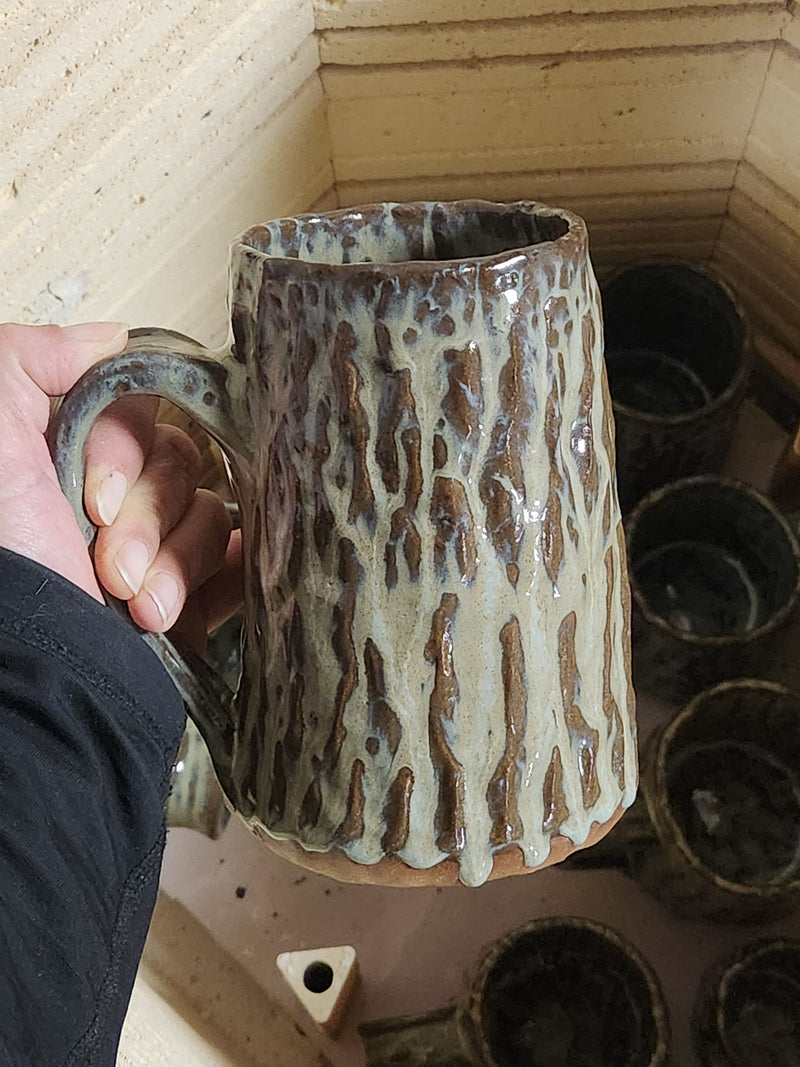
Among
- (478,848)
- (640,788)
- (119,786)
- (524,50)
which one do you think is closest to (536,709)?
(478,848)

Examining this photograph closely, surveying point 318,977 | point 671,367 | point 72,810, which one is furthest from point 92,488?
point 671,367

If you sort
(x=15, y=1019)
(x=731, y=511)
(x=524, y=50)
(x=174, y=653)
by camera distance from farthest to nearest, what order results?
(x=731, y=511) < (x=524, y=50) < (x=174, y=653) < (x=15, y=1019)

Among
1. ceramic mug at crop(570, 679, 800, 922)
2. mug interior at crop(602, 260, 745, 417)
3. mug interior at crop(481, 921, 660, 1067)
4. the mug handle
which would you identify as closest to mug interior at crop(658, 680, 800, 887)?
ceramic mug at crop(570, 679, 800, 922)

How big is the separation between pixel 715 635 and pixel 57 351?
1.70 ft

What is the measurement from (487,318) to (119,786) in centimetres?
22

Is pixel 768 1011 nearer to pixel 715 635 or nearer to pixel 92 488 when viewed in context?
pixel 715 635

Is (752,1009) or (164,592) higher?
(164,592)

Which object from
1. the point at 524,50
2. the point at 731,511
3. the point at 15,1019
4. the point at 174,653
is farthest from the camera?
the point at 731,511

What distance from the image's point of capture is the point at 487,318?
13.7 inches

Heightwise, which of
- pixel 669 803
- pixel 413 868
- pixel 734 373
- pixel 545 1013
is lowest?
pixel 545 1013

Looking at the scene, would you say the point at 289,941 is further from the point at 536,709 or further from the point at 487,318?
the point at 487,318

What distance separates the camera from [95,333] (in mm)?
445

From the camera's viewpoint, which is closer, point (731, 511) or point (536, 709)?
point (536, 709)

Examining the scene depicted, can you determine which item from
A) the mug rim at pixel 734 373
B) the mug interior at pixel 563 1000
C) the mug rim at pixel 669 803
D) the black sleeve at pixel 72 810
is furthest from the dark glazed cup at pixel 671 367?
the black sleeve at pixel 72 810
